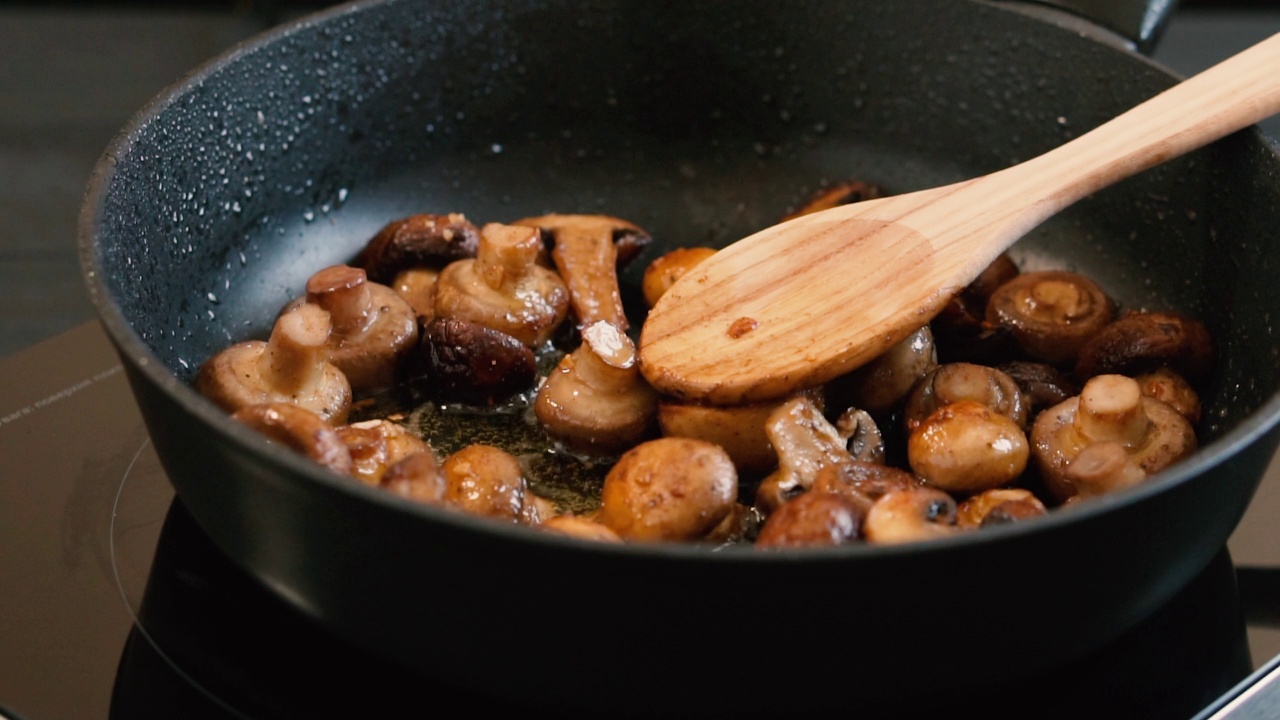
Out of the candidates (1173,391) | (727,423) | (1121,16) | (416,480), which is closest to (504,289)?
(727,423)

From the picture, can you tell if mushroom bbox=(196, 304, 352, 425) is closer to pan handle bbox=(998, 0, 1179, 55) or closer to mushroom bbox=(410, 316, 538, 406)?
mushroom bbox=(410, 316, 538, 406)

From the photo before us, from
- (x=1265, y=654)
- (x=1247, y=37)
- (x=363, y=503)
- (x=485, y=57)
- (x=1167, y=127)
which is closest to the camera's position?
(x=363, y=503)

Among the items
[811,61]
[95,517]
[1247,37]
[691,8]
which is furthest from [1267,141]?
[1247,37]

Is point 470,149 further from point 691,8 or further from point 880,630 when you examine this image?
point 880,630

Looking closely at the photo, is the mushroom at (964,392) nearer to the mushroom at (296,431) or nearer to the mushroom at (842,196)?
the mushroom at (842,196)

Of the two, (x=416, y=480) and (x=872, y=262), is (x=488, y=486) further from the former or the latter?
(x=872, y=262)

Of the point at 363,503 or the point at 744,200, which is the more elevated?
the point at 363,503
